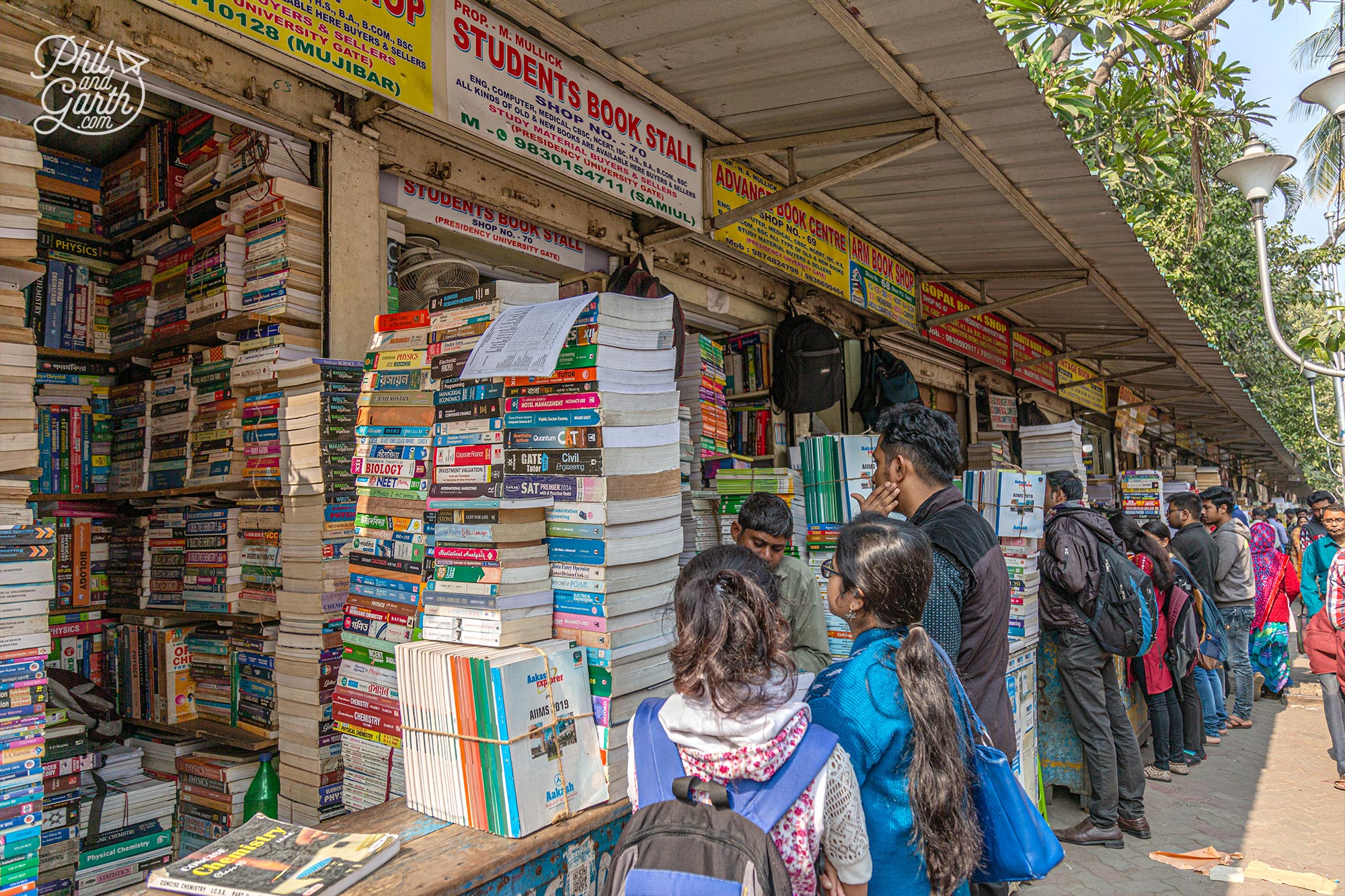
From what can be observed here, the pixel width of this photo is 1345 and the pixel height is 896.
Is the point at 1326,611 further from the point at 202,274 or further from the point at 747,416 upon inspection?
the point at 202,274

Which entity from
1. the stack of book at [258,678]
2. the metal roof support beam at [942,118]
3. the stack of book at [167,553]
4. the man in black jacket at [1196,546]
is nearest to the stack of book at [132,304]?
the stack of book at [167,553]

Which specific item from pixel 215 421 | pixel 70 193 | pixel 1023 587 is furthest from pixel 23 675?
pixel 1023 587

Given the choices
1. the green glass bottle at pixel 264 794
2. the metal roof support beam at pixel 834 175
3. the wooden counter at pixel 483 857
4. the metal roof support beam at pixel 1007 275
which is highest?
the metal roof support beam at pixel 1007 275

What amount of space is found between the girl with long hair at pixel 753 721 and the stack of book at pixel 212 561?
2.49m

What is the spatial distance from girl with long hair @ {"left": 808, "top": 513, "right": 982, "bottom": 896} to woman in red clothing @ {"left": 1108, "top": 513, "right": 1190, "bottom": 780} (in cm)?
466

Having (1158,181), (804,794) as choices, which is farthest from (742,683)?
(1158,181)

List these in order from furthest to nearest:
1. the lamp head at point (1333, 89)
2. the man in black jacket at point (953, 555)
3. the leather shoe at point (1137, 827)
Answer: the lamp head at point (1333, 89), the leather shoe at point (1137, 827), the man in black jacket at point (953, 555)

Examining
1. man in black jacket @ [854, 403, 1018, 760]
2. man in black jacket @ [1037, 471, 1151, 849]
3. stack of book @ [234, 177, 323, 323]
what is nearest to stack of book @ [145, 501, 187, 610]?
stack of book @ [234, 177, 323, 323]

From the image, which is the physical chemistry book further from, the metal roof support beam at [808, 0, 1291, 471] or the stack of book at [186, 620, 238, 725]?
the metal roof support beam at [808, 0, 1291, 471]

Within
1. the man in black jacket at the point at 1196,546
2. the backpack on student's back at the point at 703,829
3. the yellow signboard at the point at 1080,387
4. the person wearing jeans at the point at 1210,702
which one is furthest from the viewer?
the yellow signboard at the point at 1080,387

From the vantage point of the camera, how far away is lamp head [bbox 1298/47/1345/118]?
20.4 ft

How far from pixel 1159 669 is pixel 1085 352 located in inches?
208

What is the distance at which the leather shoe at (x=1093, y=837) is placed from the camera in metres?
4.42

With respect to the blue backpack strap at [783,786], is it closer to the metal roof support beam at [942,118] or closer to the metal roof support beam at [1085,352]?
the metal roof support beam at [942,118]
